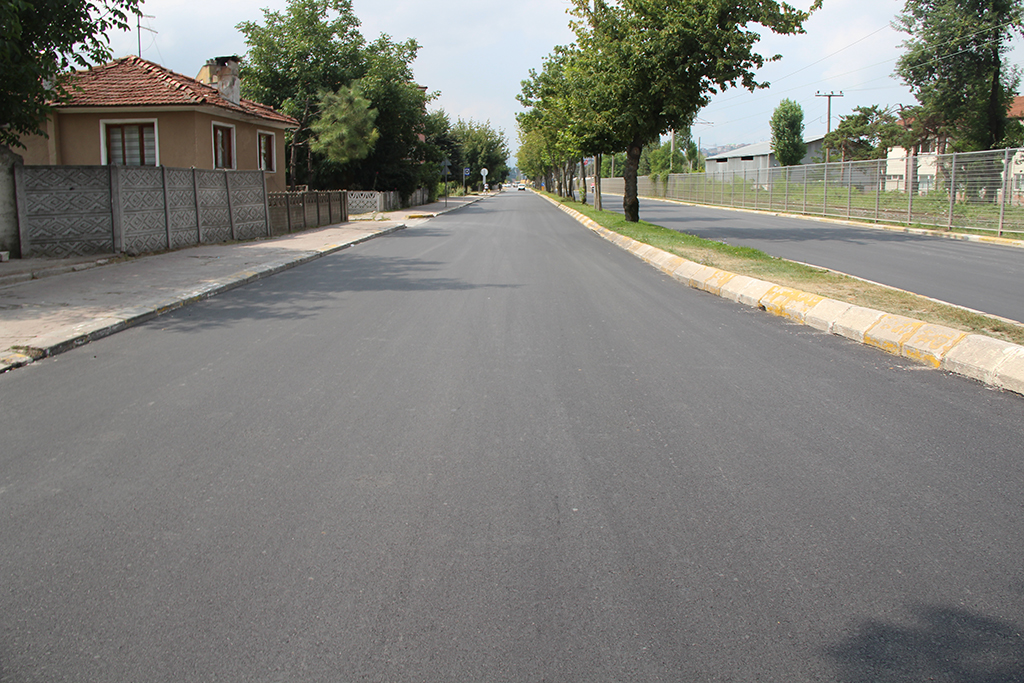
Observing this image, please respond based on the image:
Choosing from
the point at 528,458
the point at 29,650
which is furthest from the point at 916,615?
the point at 29,650

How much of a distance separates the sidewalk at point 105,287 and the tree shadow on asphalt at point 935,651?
7.07 m

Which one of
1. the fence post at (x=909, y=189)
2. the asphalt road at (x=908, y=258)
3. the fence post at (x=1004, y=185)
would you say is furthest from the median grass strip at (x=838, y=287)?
the fence post at (x=909, y=189)

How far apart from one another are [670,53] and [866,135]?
40.9 metres

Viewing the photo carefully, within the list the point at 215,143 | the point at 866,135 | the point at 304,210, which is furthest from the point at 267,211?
the point at 866,135

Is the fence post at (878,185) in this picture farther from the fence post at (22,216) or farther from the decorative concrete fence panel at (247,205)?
the fence post at (22,216)

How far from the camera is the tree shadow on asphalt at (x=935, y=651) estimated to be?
2.64 meters

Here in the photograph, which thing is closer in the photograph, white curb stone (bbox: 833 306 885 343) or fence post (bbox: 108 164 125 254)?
white curb stone (bbox: 833 306 885 343)

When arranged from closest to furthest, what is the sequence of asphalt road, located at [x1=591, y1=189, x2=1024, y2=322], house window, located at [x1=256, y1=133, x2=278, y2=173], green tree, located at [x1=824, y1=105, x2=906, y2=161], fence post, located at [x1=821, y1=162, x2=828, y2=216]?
asphalt road, located at [x1=591, y1=189, x2=1024, y2=322] < house window, located at [x1=256, y1=133, x2=278, y2=173] < fence post, located at [x1=821, y1=162, x2=828, y2=216] < green tree, located at [x1=824, y1=105, x2=906, y2=161]

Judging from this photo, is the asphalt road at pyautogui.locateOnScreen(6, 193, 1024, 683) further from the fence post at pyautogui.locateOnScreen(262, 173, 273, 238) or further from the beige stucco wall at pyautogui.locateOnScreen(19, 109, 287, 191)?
the beige stucco wall at pyautogui.locateOnScreen(19, 109, 287, 191)

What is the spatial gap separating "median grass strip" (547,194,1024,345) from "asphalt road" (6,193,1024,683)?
177 cm

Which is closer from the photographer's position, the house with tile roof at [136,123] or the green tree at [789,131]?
the house with tile roof at [136,123]

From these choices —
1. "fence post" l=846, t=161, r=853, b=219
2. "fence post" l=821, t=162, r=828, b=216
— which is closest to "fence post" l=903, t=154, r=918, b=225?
"fence post" l=846, t=161, r=853, b=219

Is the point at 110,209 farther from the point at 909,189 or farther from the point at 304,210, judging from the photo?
the point at 909,189

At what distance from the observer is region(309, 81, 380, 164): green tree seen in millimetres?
35906
